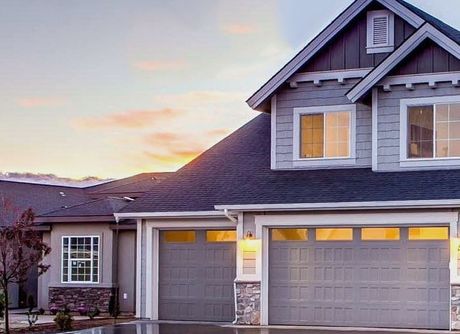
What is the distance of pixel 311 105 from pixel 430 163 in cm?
339

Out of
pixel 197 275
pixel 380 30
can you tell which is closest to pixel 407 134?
pixel 380 30

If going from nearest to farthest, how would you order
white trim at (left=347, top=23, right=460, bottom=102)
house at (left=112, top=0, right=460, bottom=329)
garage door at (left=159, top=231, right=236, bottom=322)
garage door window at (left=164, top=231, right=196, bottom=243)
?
house at (left=112, top=0, right=460, bottom=329) → white trim at (left=347, top=23, right=460, bottom=102) → garage door at (left=159, top=231, right=236, bottom=322) → garage door window at (left=164, top=231, right=196, bottom=243)

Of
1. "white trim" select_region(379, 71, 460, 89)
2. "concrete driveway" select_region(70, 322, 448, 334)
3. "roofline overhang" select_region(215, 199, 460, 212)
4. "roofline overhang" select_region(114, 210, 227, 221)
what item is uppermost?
"white trim" select_region(379, 71, 460, 89)

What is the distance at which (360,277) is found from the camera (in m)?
21.6

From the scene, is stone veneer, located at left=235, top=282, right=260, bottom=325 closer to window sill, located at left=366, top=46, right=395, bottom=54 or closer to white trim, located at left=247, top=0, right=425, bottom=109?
white trim, located at left=247, top=0, right=425, bottom=109

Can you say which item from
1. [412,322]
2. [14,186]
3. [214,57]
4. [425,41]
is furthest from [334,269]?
[14,186]

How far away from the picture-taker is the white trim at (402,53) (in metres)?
21.2

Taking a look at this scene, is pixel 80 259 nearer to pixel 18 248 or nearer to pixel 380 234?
pixel 18 248

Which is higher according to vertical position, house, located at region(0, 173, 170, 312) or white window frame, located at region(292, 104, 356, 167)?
white window frame, located at region(292, 104, 356, 167)

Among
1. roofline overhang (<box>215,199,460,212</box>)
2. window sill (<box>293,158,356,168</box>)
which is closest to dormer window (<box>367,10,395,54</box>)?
window sill (<box>293,158,356,168</box>)

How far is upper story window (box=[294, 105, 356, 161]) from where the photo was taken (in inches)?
912

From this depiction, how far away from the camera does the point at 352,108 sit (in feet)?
75.9

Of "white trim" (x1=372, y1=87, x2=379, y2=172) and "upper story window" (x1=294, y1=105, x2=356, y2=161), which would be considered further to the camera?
"upper story window" (x1=294, y1=105, x2=356, y2=161)

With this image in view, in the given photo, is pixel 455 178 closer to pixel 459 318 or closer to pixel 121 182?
pixel 459 318
